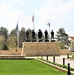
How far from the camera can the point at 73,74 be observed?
43.8 ft

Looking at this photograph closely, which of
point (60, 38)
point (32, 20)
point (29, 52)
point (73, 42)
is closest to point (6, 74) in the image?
point (29, 52)

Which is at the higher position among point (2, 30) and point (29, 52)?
point (2, 30)

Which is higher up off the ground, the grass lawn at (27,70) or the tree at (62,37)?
the tree at (62,37)

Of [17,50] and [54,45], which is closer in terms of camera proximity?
[54,45]

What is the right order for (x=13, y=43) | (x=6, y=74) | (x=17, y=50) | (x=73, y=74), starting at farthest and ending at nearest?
1. (x=13, y=43)
2. (x=17, y=50)
3. (x=6, y=74)
4. (x=73, y=74)

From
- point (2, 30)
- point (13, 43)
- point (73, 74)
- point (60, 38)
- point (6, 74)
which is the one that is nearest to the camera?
point (73, 74)

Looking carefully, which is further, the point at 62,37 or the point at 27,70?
the point at 62,37

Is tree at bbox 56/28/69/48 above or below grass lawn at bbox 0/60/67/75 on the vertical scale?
above

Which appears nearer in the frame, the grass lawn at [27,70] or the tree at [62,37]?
the grass lawn at [27,70]

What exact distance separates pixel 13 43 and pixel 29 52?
118 feet

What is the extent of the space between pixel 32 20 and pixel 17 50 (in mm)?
5678

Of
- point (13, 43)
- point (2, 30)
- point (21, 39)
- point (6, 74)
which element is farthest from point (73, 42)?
point (6, 74)

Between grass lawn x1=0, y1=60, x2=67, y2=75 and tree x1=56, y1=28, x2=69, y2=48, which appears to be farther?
tree x1=56, y1=28, x2=69, y2=48

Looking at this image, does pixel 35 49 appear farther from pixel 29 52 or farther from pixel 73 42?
pixel 73 42
